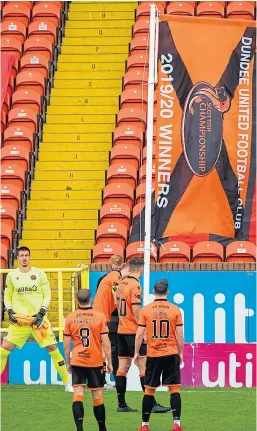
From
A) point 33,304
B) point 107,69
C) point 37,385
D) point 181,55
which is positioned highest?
point 107,69

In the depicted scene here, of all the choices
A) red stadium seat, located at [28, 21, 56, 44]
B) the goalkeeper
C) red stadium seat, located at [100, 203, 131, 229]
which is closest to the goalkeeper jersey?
the goalkeeper

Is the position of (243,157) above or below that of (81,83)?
below

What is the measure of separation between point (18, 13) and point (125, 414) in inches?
522

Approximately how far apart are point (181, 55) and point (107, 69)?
27.3 ft

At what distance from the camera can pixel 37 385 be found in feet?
56.4

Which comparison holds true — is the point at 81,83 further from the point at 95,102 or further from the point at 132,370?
the point at 132,370

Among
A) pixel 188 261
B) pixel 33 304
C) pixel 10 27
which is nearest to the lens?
pixel 33 304

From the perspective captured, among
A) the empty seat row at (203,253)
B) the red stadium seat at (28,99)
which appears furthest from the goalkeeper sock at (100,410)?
the red stadium seat at (28,99)

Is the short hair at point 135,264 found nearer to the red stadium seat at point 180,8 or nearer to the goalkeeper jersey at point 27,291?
the goalkeeper jersey at point 27,291

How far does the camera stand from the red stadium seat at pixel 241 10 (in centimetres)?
2397

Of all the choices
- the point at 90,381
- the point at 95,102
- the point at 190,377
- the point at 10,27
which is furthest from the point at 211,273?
the point at 10,27

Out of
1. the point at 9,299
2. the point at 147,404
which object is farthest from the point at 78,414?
the point at 9,299

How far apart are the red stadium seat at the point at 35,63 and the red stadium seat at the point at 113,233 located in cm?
492

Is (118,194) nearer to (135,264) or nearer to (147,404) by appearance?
(135,264)
